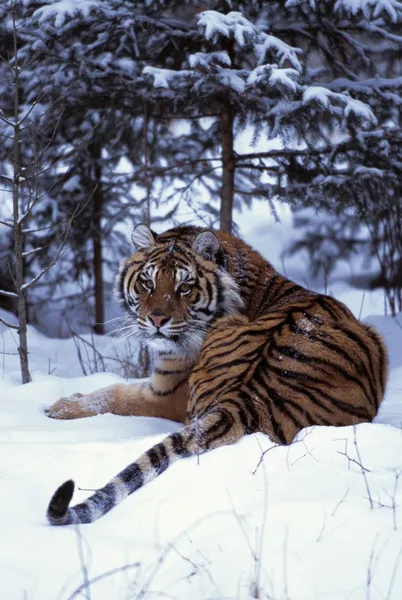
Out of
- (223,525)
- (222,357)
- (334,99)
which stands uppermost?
(334,99)

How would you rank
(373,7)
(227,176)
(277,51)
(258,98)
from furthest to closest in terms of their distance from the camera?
1. (227,176)
2. (258,98)
3. (373,7)
4. (277,51)

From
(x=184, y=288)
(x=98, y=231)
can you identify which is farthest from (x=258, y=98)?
(x=98, y=231)

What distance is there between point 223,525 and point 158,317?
205 centimetres

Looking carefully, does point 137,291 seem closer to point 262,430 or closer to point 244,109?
point 262,430

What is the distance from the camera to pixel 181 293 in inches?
197

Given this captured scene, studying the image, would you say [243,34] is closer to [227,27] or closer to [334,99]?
[227,27]

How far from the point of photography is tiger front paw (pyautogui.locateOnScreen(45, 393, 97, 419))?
5.16 m

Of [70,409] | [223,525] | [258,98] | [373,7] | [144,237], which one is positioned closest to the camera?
[223,525]

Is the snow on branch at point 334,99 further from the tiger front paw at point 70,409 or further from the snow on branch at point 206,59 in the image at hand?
the tiger front paw at point 70,409

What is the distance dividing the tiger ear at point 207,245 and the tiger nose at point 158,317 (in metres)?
0.52

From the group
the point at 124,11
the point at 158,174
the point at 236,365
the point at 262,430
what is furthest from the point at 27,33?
the point at 262,430

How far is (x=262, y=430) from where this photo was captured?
3.73 meters

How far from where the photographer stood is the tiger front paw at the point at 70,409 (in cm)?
516

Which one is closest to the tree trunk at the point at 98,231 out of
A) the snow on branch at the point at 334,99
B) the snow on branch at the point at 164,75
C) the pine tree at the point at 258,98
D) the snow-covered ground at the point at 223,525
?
the pine tree at the point at 258,98
